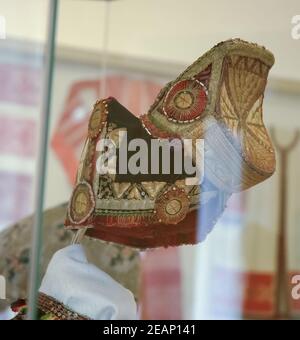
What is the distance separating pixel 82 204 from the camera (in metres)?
0.78

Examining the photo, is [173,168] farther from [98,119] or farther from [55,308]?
[55,308]

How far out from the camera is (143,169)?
729 millimetres

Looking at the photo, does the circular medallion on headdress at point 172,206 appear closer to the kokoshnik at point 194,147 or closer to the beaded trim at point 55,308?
the kokoshnik at point 194,147

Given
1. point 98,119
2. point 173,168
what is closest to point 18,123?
point 98,119

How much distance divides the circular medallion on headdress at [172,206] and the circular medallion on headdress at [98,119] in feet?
0.44

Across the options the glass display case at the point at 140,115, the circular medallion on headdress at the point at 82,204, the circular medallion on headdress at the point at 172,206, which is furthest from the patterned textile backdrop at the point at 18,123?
the circular medallion on headdress at the point at 172,206

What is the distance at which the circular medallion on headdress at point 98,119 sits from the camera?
78cm

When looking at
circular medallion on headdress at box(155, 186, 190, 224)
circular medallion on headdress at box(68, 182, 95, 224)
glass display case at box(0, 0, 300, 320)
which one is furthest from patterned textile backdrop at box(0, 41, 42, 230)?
circular medallion on headdress at box(155, 186, 190, 224)

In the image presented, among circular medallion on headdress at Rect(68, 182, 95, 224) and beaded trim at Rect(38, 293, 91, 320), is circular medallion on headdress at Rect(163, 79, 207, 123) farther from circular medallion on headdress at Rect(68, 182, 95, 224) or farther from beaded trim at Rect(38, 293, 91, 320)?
beaded trim at Rect(38, 293, 91, 320)

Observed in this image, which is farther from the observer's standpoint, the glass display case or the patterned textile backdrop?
the patterned textile backdrop

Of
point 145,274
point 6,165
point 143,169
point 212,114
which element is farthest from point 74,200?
point 6,165

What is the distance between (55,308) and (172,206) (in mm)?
202

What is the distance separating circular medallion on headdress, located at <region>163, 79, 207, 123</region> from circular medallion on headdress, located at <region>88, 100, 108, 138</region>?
88 mm

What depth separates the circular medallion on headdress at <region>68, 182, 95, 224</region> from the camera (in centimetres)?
77
